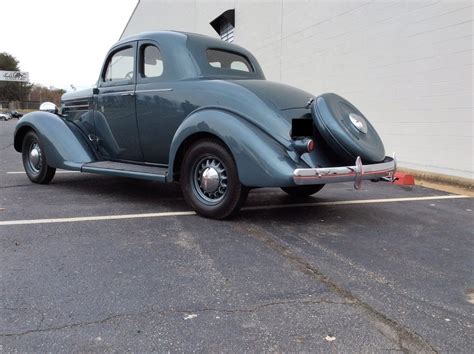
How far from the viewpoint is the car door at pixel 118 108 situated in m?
5.54

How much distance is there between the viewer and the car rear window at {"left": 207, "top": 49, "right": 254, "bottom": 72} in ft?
17.7

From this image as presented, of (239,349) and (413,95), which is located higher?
(413,95)

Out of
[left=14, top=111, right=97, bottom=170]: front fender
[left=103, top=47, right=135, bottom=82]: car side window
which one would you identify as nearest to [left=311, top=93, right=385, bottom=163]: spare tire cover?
[left=103, top=47, right=135, bottom=82]: car side window

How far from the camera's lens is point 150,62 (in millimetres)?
5586

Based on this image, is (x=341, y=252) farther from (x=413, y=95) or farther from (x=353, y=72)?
(x=353, y=72)

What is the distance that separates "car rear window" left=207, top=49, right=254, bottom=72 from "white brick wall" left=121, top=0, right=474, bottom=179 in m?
3.68

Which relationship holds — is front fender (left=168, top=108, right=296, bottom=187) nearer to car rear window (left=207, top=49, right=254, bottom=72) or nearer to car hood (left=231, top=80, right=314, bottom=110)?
car hood (left=231, top=80, right=314, bottom=110)

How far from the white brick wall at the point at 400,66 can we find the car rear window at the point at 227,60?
145 inches

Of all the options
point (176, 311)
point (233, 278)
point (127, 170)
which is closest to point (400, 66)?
point (127, 170)

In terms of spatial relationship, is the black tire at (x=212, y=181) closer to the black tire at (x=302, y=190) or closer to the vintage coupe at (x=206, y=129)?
the vintage coupe at (x=206, y=129)

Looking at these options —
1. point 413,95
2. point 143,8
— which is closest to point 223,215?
point 413,95

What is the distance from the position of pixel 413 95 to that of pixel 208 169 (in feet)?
17.7

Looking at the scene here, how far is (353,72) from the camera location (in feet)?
32.6

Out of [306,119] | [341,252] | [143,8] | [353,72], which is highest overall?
[143,8]
